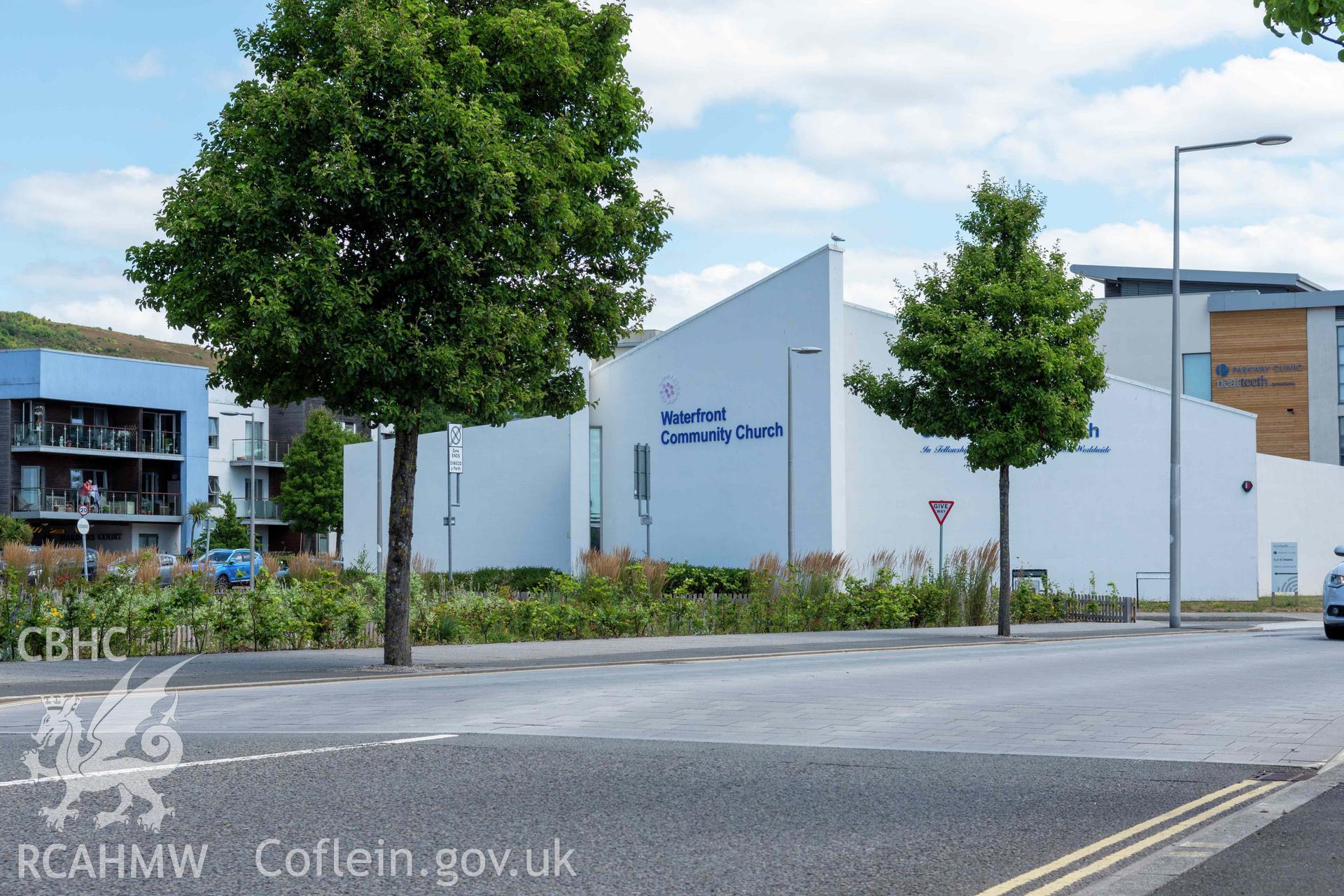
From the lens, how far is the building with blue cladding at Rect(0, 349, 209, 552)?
212 ft

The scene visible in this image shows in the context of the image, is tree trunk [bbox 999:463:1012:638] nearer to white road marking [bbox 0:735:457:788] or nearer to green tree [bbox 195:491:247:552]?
white road marking [bbox 0:735:457:788]

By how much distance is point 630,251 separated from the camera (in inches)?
688

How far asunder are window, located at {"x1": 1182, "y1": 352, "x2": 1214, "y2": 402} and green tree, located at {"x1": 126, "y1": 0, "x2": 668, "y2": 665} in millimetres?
53702

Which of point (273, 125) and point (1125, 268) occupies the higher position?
point (1125, 268)

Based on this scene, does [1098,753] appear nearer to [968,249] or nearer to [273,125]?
[273,125]

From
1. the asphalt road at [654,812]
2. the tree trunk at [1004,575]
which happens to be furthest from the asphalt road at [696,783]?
the tree trunk at [1004,575]

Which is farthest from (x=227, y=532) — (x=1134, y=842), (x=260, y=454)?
(x=1134, y=842)

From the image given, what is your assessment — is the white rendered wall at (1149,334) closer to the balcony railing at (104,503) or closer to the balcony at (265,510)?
the balcony railing at (104,503)

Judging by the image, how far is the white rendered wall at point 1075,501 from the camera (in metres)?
43.0

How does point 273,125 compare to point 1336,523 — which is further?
point 1336,523

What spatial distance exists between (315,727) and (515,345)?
20.3ft

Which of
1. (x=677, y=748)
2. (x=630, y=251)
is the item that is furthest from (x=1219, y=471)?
(x=677, y=748)

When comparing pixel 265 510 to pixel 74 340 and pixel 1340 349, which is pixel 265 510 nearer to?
pixel 1340 349

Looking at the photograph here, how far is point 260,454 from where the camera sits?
273ft
